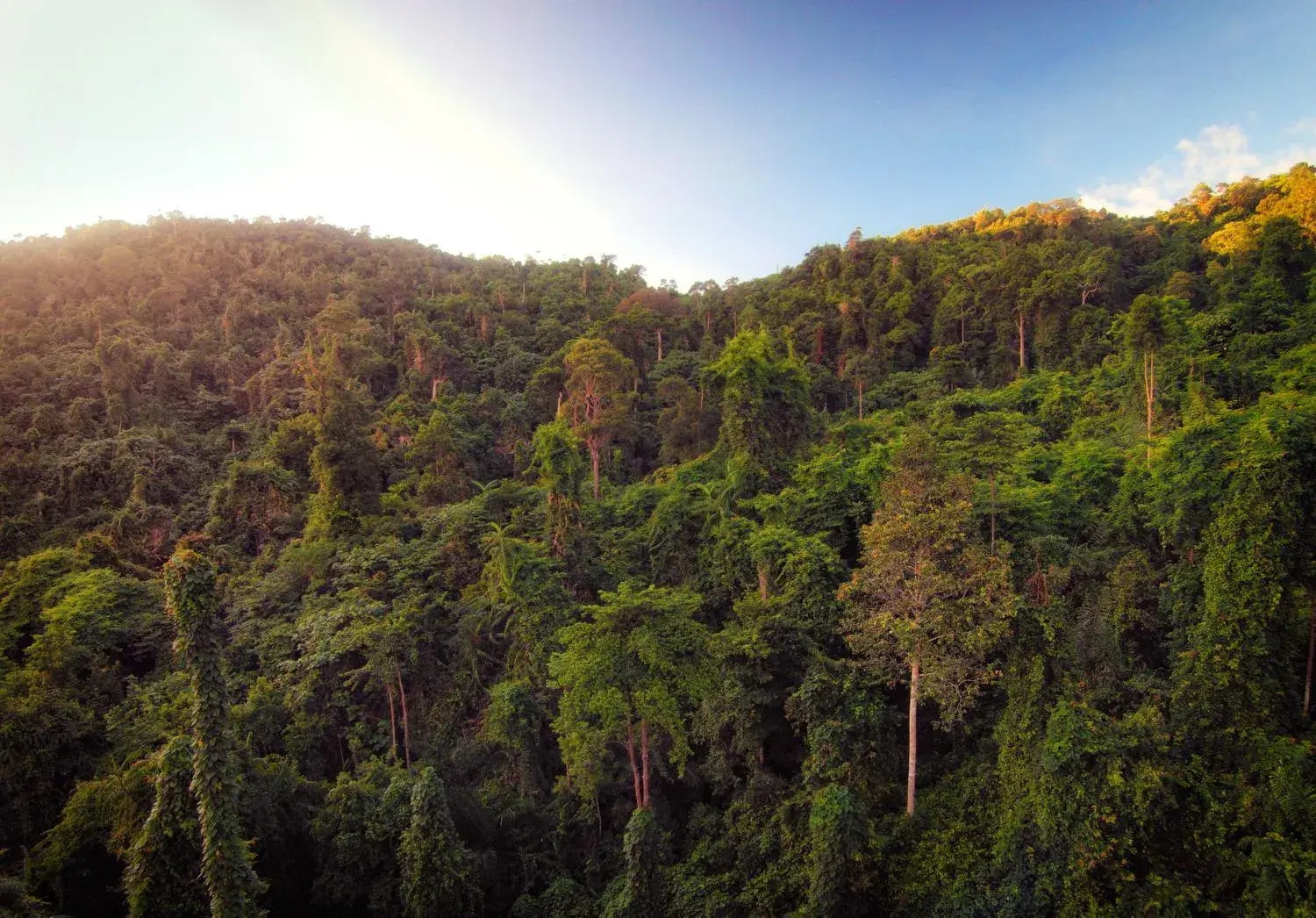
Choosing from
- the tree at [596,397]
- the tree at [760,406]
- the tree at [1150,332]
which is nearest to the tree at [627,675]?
the tree at [760,406]

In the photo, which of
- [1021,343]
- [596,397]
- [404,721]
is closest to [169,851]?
[404,721]

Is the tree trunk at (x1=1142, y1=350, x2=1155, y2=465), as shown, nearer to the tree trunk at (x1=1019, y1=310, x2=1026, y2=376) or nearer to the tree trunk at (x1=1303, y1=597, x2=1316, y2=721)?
the tree trunk at (x1=1303, y1=597, x2=1316, y2=721)

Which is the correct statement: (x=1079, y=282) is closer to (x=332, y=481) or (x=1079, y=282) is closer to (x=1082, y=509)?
(x=1082, y=509)

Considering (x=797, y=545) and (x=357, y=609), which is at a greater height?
(x=797, y=545)

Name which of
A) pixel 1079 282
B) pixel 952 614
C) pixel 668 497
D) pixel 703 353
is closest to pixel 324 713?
pixel 668 497

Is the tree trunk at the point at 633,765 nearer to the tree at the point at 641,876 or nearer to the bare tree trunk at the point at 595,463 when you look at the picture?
the tree at the point at 641,876

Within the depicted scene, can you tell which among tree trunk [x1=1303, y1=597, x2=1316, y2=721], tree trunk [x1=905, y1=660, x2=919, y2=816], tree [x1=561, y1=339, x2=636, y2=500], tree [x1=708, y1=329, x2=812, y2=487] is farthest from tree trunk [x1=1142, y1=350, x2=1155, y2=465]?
tree [x1=561, y1=339, x2=636, y2=500]
